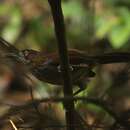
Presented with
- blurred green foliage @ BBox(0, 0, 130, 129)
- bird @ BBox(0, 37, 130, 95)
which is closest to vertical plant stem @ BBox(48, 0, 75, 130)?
bird @ BBox(0, 37, 130, 95)

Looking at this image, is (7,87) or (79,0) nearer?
(79,0)

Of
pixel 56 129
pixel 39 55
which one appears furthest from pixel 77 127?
pixel 39 55

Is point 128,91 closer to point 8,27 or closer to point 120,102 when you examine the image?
point 120,102

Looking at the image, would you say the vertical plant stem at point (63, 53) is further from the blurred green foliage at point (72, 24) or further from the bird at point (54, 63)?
the blurred green foliage at point (72, 24)

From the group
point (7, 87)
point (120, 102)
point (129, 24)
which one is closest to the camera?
point (129, 24)

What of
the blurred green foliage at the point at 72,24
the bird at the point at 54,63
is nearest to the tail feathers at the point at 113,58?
the bird at the point at 54,63

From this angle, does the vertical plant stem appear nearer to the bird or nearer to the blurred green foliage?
the bird

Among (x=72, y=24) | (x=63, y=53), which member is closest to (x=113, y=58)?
(x=63, y=53)

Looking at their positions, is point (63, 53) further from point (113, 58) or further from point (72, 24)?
point (72, 24)
